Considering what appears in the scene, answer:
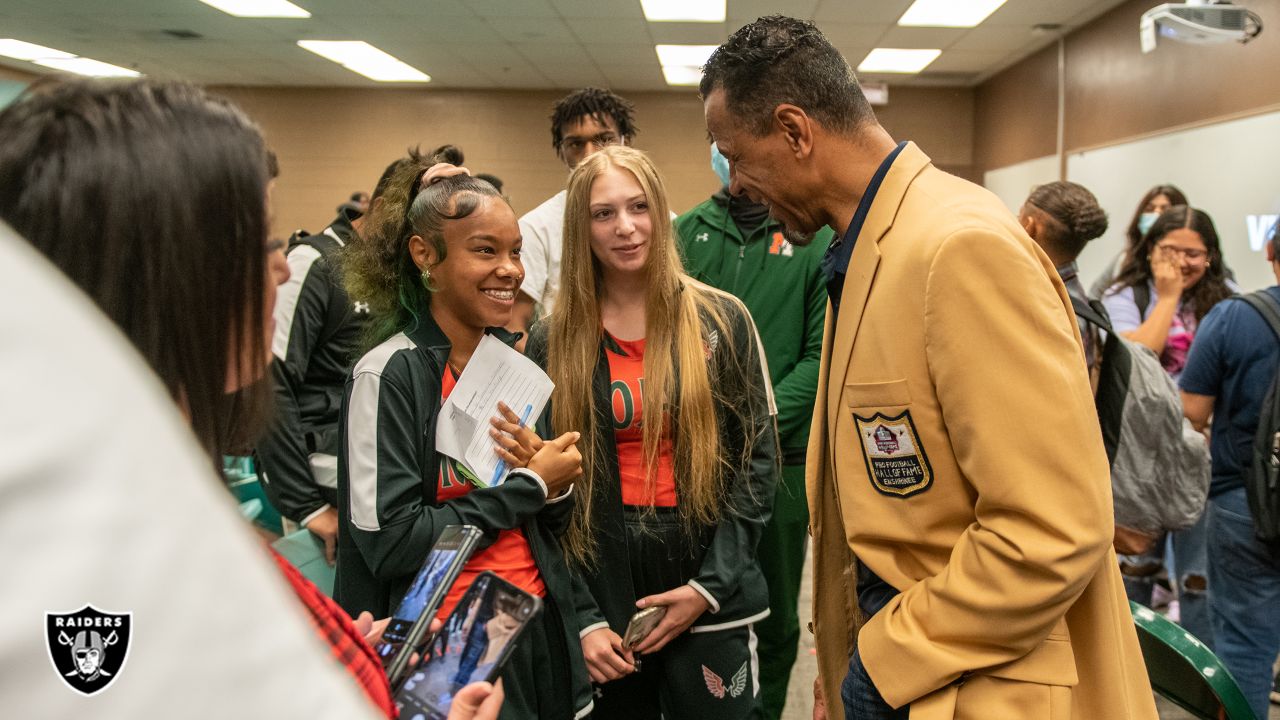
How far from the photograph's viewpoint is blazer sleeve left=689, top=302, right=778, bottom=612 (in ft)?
6.15

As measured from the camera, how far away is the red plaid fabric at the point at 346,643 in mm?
713

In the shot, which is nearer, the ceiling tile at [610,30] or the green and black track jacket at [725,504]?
the green and black track jacket at [725,504]

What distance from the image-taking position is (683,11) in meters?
7.08

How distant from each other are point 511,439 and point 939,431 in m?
0.83

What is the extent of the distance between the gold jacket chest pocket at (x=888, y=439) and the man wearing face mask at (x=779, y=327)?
3.85ft

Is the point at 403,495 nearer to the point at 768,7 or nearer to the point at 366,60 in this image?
the point at 768,7

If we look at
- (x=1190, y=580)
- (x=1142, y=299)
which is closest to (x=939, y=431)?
(x=1190, y=580)

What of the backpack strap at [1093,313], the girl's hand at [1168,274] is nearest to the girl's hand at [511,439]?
the backpack strap at [1093,313]

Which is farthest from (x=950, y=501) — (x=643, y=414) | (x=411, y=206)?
(x=411, y=206)

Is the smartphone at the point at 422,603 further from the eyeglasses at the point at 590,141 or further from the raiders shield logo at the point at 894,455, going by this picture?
the eyeglasses at the point at 590,141

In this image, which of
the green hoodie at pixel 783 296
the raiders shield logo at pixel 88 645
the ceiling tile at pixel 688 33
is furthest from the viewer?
the ceiling tile at pixel 688 33

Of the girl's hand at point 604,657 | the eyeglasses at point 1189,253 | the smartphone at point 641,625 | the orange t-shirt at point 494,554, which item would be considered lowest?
the girl's hand at point 604,657

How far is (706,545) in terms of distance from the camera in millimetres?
1899

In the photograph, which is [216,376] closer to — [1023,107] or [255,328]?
[255,328]
